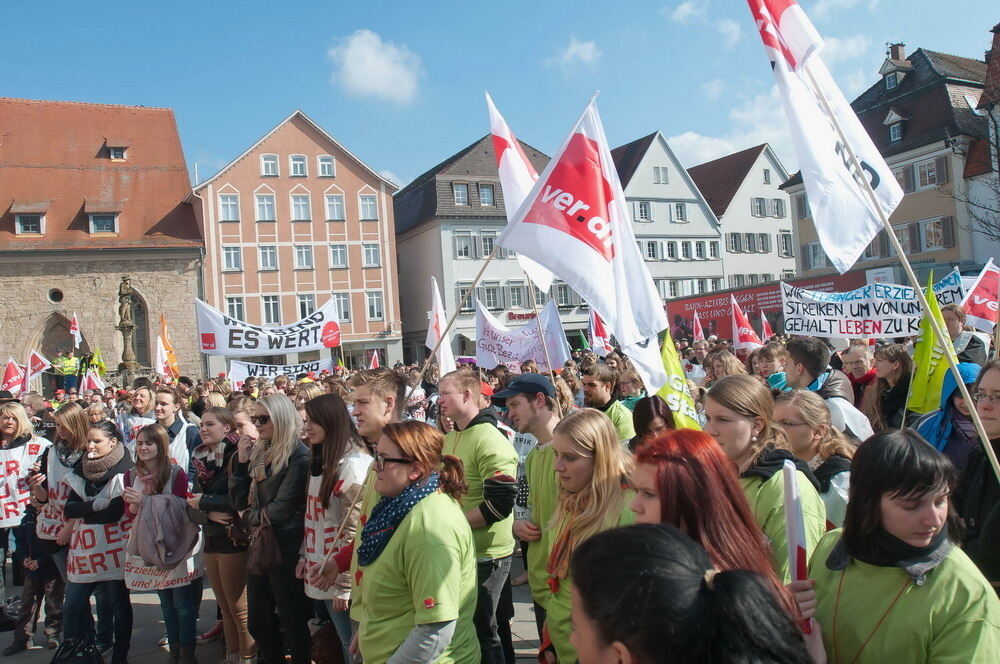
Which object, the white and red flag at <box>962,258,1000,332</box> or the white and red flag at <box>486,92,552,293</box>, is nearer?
the white and red flag at <box>486,92,552,293</box>

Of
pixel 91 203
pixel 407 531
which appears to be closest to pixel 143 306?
pixel 91 203

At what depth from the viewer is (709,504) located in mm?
2176

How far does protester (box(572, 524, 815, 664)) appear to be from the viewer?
1485 mm

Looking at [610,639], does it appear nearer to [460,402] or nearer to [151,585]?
[460,402]

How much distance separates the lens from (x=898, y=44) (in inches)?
1533

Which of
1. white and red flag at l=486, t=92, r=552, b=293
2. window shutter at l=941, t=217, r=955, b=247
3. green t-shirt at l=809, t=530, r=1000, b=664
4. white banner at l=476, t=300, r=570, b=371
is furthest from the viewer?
window shutter at l=941, t=217, r=955, b=247

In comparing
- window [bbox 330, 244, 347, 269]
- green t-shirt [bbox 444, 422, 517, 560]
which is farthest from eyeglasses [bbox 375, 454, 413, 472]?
window [bbox 330, 244, 347, 269]

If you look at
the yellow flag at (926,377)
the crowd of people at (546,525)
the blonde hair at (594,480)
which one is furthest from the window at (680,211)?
the blonde hair at (594,480)

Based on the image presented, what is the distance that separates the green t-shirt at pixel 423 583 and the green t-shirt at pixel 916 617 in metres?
1.34

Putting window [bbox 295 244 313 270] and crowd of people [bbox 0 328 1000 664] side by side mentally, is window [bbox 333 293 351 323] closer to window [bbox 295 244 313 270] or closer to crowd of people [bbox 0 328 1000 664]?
window [bbox 295 244 313 270]

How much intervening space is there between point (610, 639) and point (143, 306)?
3984 centimetres

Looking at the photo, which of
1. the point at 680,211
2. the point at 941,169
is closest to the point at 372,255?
the point at 680,211

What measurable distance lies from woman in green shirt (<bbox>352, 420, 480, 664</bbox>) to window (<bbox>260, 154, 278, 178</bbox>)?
39.3 meters

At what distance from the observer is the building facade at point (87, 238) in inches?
1428
